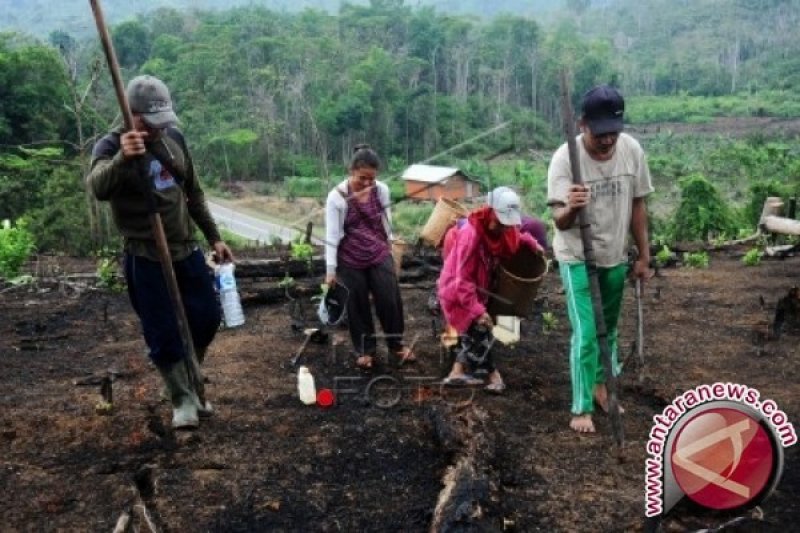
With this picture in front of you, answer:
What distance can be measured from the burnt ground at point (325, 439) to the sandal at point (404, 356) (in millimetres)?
101

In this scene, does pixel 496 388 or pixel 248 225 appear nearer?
pixel 496 388

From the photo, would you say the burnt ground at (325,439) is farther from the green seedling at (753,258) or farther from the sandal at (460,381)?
the green seedling at (753,258)

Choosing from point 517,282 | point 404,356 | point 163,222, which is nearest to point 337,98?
point 404,356

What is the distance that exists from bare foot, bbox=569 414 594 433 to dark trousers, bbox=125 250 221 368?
223 centimetres

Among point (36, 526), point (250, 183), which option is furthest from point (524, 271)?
point (250, 183)

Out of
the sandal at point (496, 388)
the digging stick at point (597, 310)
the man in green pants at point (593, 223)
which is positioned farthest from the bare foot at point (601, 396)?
the digging stick at point (597, 310)

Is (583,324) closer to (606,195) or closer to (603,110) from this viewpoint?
(606,195)

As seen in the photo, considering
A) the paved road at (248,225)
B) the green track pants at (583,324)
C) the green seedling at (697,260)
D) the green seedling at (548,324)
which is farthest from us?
the paved road at (248,225)

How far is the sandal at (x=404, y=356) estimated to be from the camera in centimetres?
602

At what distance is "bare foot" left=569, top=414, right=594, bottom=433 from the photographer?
15.0 feet

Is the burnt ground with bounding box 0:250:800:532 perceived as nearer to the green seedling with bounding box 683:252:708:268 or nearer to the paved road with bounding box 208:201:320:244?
the green seedling with bounding box 683:252:708:268

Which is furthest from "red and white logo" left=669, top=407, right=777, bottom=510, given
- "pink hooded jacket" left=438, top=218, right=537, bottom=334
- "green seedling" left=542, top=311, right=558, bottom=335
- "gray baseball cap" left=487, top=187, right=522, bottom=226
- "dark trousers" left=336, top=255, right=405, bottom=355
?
"green seedling" left=542, top=311, right=558, bottom=335

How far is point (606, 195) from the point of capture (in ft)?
14.6

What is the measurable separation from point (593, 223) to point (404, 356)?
209 centimetres
